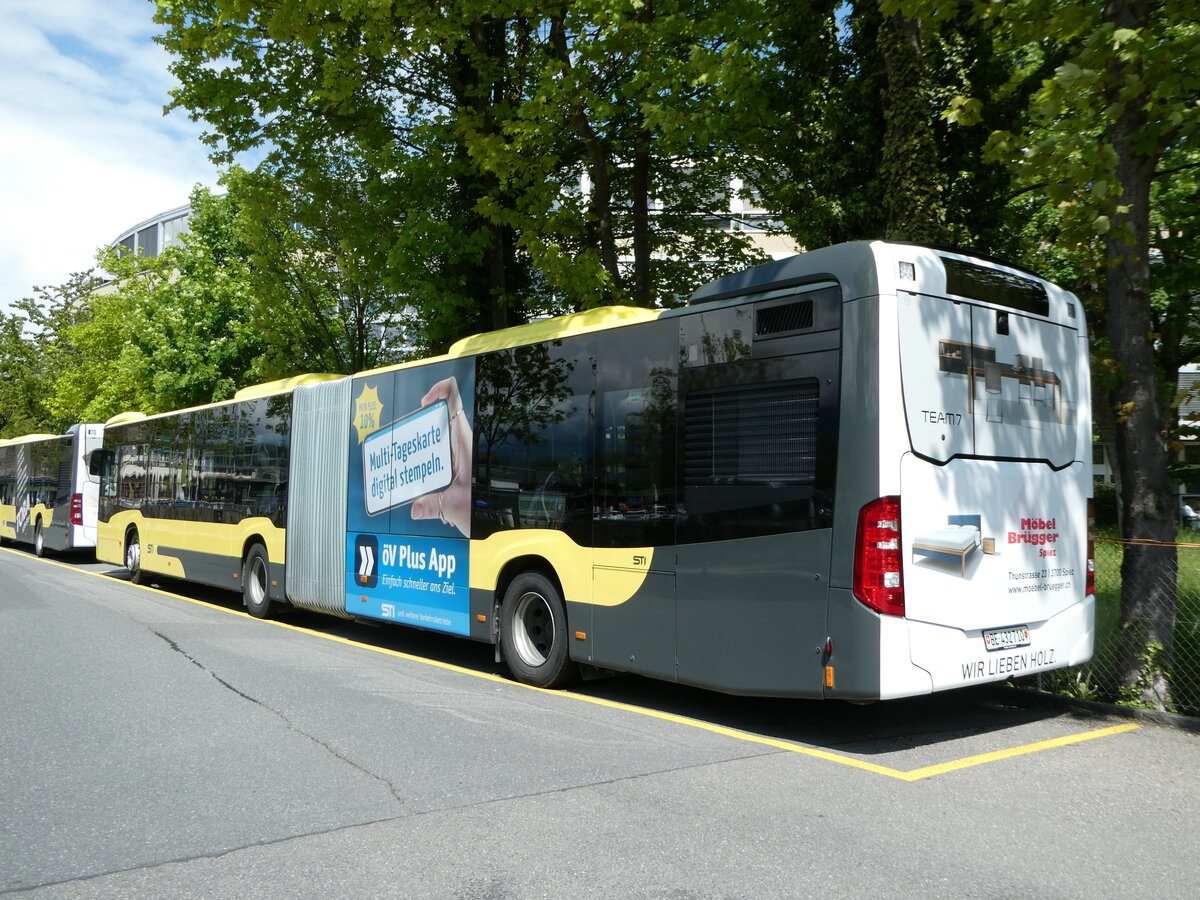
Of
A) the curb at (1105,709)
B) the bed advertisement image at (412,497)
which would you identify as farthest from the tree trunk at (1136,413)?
the bed advertisement image at (412,497)

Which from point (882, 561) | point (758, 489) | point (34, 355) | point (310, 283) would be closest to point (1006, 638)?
point (882, 561)

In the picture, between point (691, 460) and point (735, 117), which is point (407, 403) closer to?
point (691, 460)

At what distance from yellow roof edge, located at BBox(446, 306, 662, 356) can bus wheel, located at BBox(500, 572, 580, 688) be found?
2.15m

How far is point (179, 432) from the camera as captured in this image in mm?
16578

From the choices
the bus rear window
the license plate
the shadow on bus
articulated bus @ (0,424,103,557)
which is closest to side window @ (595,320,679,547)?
the shadow on bus

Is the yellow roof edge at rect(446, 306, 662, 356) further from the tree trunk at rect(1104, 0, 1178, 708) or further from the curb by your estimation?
the curb

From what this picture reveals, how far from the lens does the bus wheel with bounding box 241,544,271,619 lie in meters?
13.7

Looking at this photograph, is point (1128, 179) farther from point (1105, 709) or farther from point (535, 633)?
point (535, 633)

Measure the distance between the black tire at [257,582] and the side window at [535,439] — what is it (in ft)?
17.9

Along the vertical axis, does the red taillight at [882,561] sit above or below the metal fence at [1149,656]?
above

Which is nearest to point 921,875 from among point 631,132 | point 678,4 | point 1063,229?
point 1063,229

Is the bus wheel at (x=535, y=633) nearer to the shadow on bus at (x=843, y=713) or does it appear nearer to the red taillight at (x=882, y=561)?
the shadow on bus at (x=843, y=713)

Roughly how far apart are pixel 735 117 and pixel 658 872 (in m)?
10.5

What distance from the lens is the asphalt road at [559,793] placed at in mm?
4188
